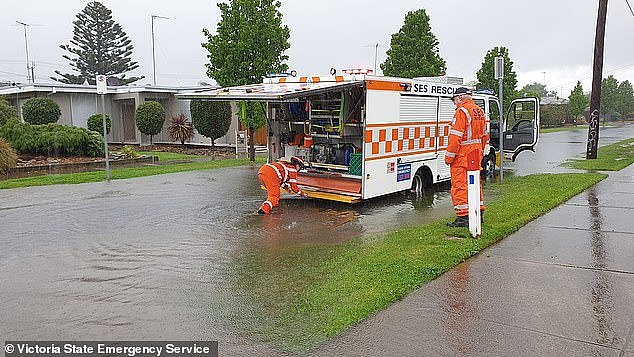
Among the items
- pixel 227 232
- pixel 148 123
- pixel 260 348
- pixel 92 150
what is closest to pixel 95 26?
pixel 148 123

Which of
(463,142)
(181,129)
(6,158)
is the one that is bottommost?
(6,158)

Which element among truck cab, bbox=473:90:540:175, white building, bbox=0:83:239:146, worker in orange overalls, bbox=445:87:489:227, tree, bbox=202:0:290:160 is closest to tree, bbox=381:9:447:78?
truck cab, bbox=473:90:540:175

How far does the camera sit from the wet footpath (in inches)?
164

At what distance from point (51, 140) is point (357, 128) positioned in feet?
44.3

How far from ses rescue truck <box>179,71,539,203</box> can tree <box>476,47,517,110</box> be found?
19.7 metres

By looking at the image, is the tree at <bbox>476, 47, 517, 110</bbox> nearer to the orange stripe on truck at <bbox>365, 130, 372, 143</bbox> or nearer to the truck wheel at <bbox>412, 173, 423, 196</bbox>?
the truck wheel at <bbox>412, 173, 423, 196</bbox>

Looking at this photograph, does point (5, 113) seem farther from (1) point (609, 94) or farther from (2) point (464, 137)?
(1) point (609, 94)

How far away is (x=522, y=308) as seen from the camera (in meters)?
4.93

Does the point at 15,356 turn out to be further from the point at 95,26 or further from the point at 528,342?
the point at 95,26

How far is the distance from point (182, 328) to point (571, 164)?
1547cm

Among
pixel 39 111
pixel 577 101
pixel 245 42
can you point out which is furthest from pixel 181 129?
pixel 577 101

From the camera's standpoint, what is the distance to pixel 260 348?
415 cm

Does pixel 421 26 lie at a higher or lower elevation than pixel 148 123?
higher

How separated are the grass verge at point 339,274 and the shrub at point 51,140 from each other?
1502cm
